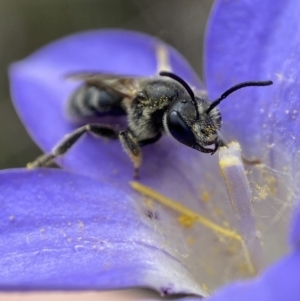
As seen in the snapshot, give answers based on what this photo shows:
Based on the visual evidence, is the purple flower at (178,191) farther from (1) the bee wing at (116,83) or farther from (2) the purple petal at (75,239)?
(1) the bee wing at (116,83)

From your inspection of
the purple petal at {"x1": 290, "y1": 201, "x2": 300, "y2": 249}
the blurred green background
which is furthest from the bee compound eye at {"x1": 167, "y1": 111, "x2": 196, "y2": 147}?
the blurred green background

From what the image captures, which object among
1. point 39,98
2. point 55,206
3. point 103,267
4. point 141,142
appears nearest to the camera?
point 103,267

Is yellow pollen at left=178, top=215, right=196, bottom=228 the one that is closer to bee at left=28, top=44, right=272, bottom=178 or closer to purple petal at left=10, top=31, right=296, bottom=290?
purple petal at left=10, top=31, right=296, bottom=290

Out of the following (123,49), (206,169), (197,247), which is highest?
(123,49)

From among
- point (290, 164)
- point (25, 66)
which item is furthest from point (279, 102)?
point (25, 66)

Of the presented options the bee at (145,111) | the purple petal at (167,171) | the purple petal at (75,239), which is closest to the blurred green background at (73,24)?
the purple petal at (167,171)

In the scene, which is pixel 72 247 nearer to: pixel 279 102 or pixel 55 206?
pixel 55 206

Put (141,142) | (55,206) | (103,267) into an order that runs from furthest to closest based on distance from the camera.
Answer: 1. (141,142)
2. (55,206)
3. (103,267)
